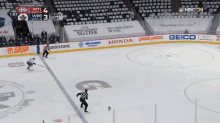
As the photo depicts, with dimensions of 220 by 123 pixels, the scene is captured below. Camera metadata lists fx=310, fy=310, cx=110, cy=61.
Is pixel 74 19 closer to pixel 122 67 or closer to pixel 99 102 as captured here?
pixel 122 67

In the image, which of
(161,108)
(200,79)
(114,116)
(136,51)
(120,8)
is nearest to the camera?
(114,116)

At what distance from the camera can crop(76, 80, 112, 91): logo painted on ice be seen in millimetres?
16172

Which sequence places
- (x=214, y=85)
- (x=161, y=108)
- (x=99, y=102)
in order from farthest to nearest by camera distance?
(x=214, y=85)
(x=99, y=102)
(x=161, y=108)

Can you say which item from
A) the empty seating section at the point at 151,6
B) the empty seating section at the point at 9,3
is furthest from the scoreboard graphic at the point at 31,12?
the empty seating section at the point at 151,6

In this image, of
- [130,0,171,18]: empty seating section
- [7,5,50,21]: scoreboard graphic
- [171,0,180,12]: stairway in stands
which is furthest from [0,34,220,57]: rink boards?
[171,0,180,12]: stairway in stands

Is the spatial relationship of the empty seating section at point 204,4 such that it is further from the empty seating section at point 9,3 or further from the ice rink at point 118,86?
the empty seating section at point 9,3

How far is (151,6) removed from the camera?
34.8 metres

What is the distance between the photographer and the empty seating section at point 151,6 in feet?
111

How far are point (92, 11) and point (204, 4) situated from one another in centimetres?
1252

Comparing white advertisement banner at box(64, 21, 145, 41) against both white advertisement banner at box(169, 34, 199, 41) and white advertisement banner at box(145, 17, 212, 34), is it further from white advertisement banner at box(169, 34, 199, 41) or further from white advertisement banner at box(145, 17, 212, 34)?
white advertisement banner at box(169, 34, 199, 41)

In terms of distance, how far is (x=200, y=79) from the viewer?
17.3 metres

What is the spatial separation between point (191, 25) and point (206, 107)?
1926 cm

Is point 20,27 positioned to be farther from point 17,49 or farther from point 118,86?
point 118,86

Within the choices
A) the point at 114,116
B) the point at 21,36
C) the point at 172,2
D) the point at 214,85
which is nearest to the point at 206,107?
the point at 214,85
